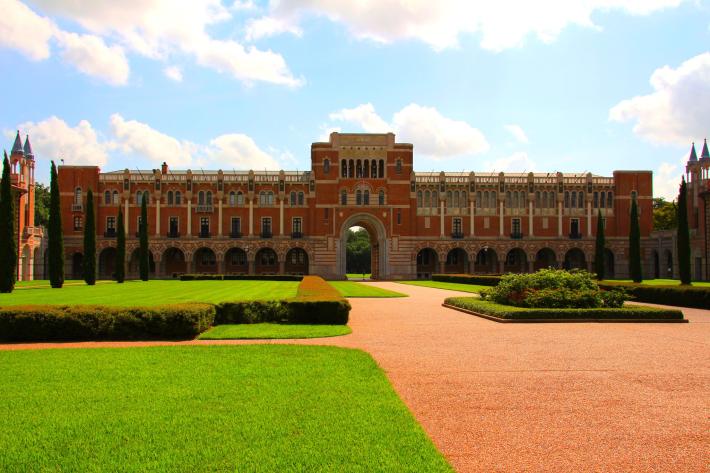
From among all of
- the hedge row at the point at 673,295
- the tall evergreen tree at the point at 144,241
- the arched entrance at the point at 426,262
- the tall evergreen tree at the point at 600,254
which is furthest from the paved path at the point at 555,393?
the arched entrance at the point at 426,262

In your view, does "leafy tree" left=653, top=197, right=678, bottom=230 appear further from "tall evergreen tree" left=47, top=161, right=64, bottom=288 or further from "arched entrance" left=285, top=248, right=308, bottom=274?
"tall evergreen tree" left=47, top=161, right=64, bottom=288

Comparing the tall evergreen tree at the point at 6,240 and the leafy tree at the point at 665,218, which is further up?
the leafy tree at the point at 665,218

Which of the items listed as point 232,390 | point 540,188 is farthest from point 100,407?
point 540,188

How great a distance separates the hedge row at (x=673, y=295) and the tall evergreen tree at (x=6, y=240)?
102ft

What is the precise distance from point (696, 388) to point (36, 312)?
14.0 m

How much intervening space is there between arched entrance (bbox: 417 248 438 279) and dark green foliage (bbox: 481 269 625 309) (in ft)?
143

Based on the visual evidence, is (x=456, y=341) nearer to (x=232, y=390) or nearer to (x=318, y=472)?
(x=232, y=390)

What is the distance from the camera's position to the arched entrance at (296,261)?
67688mm

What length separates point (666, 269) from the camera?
62.5m

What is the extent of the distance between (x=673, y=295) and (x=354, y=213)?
1671 inches

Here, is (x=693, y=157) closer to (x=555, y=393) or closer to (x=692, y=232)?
(x=692, y=232)

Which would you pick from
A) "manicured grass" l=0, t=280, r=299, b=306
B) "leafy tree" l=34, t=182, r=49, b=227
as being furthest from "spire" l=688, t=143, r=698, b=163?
"leafy tree" l=34, t=182, r=49, b=227

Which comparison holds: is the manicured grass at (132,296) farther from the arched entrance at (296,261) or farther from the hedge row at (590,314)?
the arched entrance at (296,261)

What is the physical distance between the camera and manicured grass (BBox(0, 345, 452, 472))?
18.0 feet
